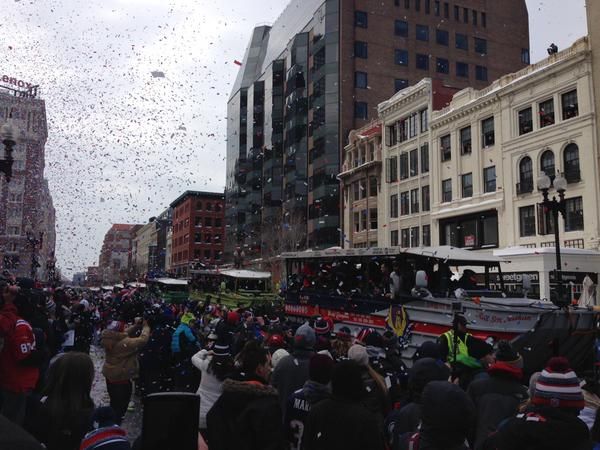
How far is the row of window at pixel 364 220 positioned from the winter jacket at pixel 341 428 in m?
41.0

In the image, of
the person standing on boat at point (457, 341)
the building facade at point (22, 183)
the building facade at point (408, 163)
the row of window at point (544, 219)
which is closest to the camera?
the person standing on boat at point (457, 341)

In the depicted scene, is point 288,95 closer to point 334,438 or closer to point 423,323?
point 423,323

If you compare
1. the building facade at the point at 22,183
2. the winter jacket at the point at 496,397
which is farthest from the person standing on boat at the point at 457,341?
the building facade at the point at 22,183

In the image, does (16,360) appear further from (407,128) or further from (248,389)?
(407,128)

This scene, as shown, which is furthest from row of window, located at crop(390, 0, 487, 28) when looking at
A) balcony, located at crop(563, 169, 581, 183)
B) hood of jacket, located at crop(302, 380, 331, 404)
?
hood of jacket, located at crop(302, 380, 331, 404)

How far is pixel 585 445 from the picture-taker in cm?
294

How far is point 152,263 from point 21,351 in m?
134

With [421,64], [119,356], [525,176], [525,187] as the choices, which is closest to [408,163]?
[525,176]

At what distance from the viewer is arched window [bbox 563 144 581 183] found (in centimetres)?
2717

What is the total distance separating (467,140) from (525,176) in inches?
221

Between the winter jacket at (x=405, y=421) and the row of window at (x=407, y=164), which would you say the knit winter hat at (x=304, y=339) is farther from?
the row of window at (x=407, y=164)

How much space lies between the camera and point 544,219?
28.8m

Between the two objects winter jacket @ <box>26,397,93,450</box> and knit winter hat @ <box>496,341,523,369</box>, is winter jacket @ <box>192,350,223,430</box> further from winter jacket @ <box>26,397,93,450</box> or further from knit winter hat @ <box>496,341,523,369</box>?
knit winter hat @ <box>496,341,523,369</box>

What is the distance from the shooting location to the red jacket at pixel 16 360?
5.62 m
